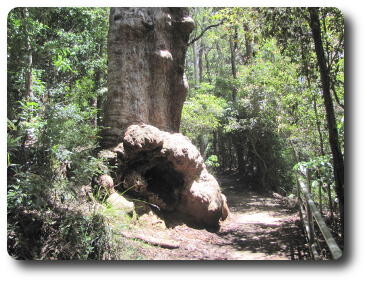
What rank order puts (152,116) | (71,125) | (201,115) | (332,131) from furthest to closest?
(201,115) → (152,116) → (71,125) → (332,131)

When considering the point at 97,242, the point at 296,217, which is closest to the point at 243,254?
the point at 97,242

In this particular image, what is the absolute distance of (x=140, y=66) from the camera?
193 inches

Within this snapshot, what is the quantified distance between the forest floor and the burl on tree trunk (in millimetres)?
371

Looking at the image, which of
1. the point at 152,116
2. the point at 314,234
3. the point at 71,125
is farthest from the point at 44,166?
the point at 314,234

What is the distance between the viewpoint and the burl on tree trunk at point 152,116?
4.69m

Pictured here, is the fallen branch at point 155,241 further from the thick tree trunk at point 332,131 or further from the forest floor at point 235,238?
the thick tree trunk at point 332,131

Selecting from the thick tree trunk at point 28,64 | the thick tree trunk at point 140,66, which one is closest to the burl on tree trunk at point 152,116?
the thick tree trunk at point 140,66

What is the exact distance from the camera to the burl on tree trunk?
469 cm

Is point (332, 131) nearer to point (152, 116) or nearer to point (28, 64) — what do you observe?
point (152, 116)

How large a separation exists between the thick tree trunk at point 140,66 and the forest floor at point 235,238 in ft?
4.86

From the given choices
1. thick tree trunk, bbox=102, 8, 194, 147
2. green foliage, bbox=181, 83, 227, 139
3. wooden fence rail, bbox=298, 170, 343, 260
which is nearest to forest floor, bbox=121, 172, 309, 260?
wooden fence rail, bbox=298, 170, 343, 260

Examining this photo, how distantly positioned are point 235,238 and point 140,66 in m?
2.78

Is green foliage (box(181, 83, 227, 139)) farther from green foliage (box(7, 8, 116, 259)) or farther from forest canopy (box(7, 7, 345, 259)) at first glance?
green foliage (box(7, 8, 116, 259))
